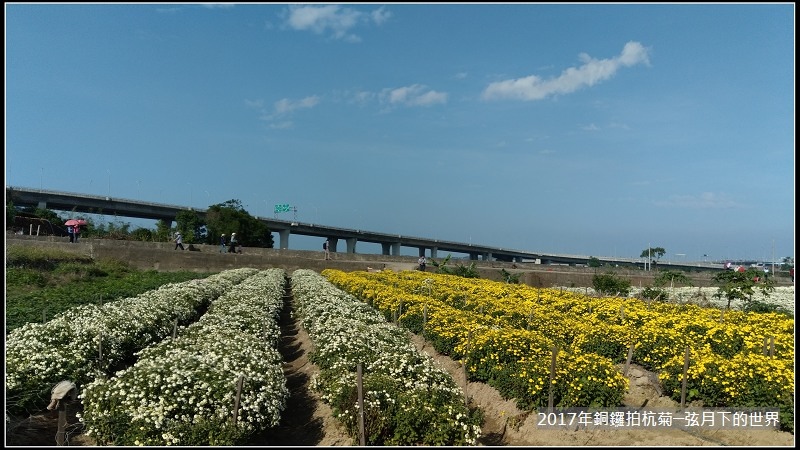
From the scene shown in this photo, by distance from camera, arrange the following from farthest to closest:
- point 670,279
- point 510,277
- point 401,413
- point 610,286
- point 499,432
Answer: point 510,277, point 670,279, point 610,286, point 499,432, point 401,413

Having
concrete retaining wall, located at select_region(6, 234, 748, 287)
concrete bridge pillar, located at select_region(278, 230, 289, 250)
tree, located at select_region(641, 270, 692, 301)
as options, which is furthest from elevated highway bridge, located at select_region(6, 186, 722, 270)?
tree, located at select_region(641, 270, 692, 301)

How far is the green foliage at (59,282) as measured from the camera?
14.8 meters

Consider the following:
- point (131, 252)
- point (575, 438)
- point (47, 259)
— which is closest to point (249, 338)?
point (575, 438)

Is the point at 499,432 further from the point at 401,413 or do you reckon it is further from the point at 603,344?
the point at 603,344

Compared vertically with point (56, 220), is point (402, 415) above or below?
below

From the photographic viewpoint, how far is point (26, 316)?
522 inches

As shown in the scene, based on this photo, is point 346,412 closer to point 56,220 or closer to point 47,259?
point 47,259

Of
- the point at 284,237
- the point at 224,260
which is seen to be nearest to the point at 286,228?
the point at 284,237

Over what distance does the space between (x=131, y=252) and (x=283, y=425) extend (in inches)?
1084

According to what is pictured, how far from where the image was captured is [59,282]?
2403 centimetres

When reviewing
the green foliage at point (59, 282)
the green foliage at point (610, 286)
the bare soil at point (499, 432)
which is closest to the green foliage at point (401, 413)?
the bare soil at point (499, 432)

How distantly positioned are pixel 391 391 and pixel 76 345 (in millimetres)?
5157

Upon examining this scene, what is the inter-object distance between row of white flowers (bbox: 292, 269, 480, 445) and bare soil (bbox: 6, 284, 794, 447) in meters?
0.45

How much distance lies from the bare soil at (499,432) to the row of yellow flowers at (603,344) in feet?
0.93
